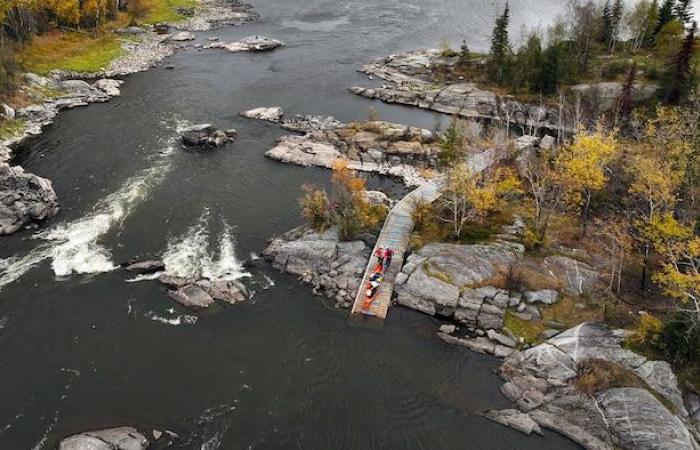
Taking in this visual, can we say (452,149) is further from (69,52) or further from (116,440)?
(69,52)

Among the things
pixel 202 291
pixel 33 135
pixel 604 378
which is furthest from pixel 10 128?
pixel 604 378

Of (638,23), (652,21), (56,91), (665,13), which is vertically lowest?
(56,91)

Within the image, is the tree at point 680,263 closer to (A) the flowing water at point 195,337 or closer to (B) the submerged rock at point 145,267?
(A) the flowing water at point 195,337

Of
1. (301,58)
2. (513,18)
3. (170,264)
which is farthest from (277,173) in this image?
(513,18)

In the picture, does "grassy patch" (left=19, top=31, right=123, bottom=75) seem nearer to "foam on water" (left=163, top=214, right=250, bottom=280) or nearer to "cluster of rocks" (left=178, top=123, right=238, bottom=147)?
"cluster of rocks" (left=178, top=123, right=238, bottom=147)

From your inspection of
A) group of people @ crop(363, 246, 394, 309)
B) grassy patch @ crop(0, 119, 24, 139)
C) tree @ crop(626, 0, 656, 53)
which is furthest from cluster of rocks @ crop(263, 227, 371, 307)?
tree @ crop(626, 0, 656, 53)

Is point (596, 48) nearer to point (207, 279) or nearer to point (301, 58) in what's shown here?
point (301, 58)

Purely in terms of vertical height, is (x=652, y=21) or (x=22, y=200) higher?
(x=652, y=21)
